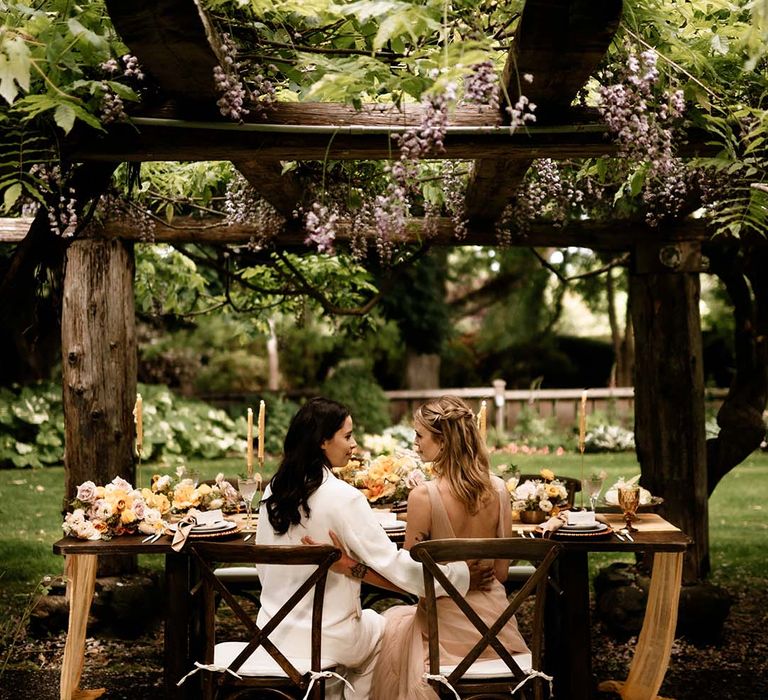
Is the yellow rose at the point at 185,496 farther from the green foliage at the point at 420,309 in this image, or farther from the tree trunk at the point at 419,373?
the tree trunk at the point at 419,373

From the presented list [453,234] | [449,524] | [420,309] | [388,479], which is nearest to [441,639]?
[449,524]

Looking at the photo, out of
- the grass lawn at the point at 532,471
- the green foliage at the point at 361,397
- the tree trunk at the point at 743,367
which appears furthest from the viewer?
the green foliage at the point at 361,397

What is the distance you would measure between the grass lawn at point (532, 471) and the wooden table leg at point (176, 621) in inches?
123

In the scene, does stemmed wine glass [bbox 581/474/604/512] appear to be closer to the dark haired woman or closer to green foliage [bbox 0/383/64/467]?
the dark haired woman

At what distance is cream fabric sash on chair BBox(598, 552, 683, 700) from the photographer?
443cm

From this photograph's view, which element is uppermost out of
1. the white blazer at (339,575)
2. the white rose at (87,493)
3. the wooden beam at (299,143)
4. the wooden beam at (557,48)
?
the wooden beam at (557,48)

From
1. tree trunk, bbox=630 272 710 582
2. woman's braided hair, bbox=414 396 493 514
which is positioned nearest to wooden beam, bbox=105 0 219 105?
woman's braided hair, bbox=414 396 493 514

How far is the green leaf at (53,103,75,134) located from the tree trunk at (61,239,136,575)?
3217 mm

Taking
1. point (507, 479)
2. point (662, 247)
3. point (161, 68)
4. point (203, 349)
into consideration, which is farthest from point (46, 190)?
point (203, 349)

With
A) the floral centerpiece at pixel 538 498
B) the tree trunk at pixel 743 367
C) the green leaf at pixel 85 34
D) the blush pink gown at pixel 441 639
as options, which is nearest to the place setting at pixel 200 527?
the blush pink gown at pixel 441 639

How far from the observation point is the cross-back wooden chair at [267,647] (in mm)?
3104

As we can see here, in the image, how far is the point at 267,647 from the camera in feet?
10.6

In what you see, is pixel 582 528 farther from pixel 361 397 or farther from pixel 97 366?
pixel 361 397

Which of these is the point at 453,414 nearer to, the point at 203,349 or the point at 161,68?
the point at 161,68
